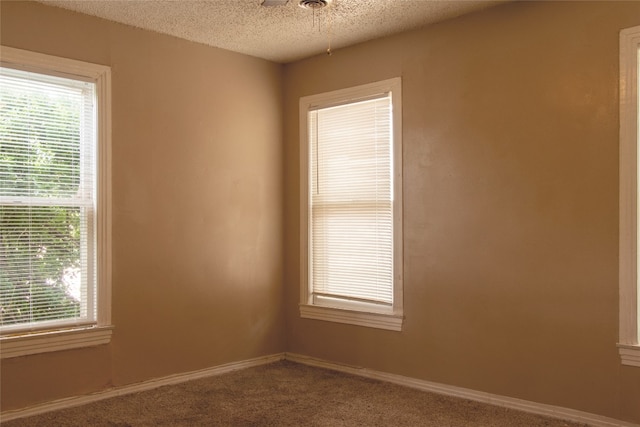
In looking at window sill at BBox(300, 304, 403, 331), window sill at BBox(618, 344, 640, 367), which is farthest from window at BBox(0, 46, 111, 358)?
window sill at BBox(618, 344, 640, 367)

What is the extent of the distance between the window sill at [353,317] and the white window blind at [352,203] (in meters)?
0.09

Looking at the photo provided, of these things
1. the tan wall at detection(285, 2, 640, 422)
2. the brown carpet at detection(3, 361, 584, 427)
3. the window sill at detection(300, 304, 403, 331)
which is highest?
the tan wall at detection(285, 2, 640, 422)

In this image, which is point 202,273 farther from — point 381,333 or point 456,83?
A: point 456,83

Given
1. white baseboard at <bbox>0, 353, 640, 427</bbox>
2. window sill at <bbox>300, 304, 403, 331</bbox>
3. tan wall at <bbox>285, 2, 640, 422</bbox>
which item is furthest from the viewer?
window sill at <bbox>300, 304, 403, 331</bbox>

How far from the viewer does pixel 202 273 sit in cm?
456

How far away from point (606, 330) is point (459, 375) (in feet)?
3.32

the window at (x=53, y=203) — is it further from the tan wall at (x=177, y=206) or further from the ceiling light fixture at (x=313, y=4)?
the ceiling light fixture at (x=313, y=4)

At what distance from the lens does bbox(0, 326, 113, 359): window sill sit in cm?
358

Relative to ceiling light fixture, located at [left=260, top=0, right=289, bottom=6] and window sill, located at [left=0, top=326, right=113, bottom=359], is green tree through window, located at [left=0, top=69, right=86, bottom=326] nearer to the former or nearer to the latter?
window sill, located at [left=0, top=326, right=113, bottom=359]

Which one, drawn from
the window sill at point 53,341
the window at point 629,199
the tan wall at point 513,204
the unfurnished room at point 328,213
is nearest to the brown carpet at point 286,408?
the unfurnished room at point 328,213

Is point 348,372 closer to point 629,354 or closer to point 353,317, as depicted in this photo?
point 353,317

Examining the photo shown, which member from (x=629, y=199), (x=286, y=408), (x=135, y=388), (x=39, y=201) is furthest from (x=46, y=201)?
(x=629, y=199)

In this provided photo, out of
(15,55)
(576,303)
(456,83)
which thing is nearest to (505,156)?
(456,83)

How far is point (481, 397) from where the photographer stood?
3.89m
